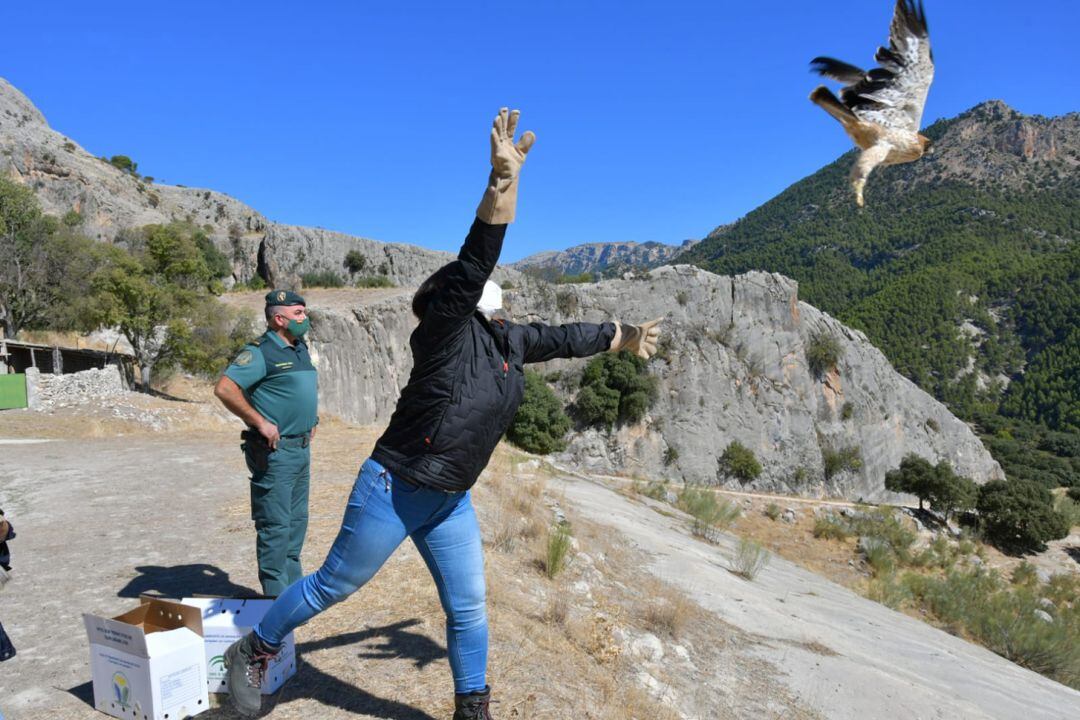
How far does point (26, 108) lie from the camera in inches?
2168

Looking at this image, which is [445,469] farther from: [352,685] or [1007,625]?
[1007,625]

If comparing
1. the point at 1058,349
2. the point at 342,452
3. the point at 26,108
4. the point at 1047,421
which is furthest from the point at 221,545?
the point at 1058,349

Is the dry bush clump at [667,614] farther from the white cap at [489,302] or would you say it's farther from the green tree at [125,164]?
the green tree at [125,164]

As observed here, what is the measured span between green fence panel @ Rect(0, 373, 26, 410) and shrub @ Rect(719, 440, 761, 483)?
27621 mm

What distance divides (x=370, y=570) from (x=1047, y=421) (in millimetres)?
85150

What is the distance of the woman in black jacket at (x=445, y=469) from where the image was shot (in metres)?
2.29

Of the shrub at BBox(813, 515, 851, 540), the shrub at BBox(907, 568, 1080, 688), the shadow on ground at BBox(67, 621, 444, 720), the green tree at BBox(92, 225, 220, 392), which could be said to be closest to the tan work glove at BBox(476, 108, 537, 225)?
the shadow on ground at BBox(67, 621, 444, 720)

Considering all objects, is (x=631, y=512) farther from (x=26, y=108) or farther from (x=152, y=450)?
(x=26, y=108)

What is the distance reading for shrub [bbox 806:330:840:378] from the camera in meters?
36.5

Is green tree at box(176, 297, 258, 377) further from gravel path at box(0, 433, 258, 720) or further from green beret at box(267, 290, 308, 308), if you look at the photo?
green beret at box(267, 290, 308, 308)

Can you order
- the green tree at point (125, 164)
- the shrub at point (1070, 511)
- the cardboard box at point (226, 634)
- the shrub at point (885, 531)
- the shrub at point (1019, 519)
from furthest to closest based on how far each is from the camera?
1. the green tree at point (125, 164)
2. the shrub at point (1070, 511)
3. the shrub at point (1019, 519)
4. the shrub at point (885, 531)
5. the cardboard box at point (226, 634)

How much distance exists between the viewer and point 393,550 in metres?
2.41

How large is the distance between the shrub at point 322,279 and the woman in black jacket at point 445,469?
1326 inches

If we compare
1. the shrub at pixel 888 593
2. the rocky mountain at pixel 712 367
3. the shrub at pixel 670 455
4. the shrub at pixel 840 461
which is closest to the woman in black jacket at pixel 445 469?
the shrub at pixel 888 593
